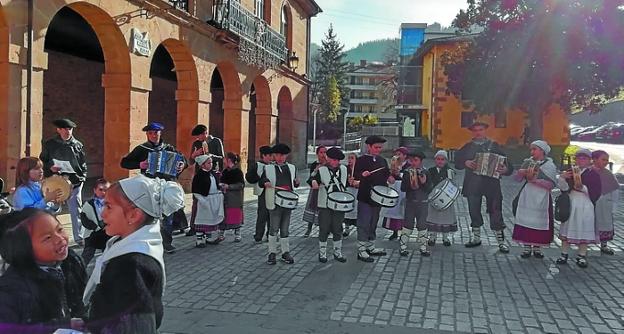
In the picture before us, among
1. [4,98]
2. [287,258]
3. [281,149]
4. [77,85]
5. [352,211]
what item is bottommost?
[287,258]

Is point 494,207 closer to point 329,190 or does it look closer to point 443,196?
point 443,196

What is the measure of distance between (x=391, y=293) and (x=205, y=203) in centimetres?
344

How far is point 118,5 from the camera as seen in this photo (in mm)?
10180

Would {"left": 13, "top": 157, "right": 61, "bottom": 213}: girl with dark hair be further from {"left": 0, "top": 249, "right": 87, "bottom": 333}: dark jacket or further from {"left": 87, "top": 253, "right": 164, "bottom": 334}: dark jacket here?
{"left": 87, "top": 253, "right": 164, "bottom": 334}: dark jacket

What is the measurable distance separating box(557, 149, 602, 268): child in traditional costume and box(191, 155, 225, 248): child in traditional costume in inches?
197

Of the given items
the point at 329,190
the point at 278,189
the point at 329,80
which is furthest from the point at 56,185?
the point at 329,80

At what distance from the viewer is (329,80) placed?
65.1 metres

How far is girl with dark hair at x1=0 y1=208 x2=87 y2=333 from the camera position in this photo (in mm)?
2133

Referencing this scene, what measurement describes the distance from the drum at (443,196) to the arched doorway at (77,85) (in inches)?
349

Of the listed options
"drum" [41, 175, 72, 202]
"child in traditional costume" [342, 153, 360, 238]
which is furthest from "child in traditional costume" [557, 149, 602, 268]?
"drum" [41, 175, 72, 202]

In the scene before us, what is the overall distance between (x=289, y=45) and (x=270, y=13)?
3114mm

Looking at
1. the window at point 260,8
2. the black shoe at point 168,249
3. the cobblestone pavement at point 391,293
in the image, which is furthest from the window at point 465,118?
the black shoe at point 168,249

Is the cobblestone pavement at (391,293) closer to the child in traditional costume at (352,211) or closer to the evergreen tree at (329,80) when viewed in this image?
the child in traditional costume at (352,211)

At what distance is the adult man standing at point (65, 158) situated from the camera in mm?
7031
